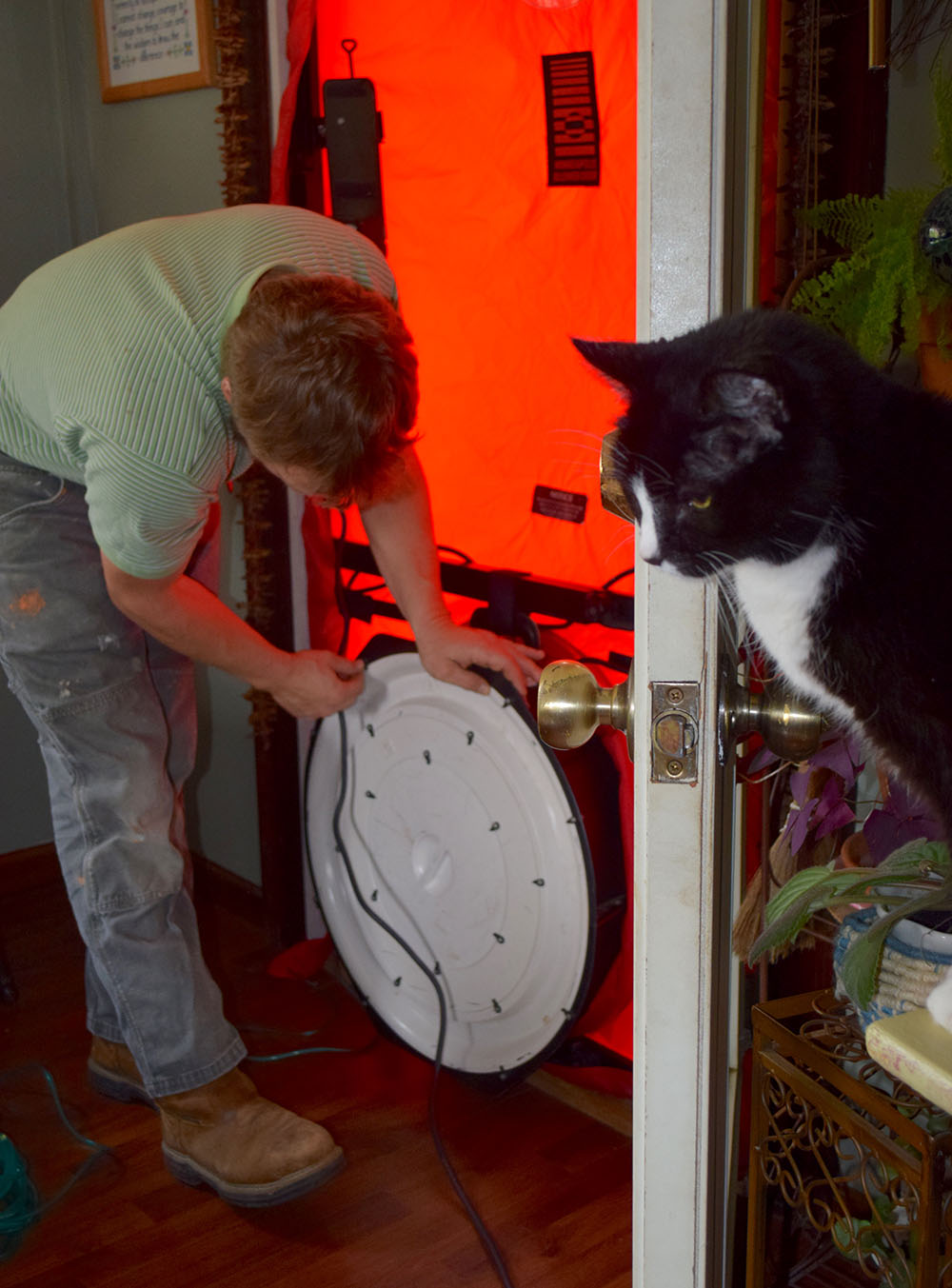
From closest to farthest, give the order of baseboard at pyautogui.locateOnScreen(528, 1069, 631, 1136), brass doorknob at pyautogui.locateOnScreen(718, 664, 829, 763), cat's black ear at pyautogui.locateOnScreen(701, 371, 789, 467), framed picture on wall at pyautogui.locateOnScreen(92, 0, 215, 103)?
cat's black ear at pyautogui.locateOnScreen(701, 371, 789, 467) < brass doorknob at pyautogui.locateOnScreen(718, 664, 829, 763) < baseboard at pyautogui.locateOnScreen(528, 1069, 631, 1136) < framed picture on wall at pyautogui.locateOnScreen(92, 0, 215, 103)

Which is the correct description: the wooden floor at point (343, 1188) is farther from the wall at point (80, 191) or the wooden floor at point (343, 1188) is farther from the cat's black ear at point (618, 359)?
the cat's black ear at point (618, 359)

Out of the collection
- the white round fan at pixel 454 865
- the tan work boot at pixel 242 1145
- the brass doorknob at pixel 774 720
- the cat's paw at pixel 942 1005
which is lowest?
the tan work boot at pixel 242 1145

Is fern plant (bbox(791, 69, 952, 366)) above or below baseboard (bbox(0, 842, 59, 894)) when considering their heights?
above

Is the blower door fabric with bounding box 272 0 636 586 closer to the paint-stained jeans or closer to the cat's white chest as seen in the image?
the paint-stained jeans

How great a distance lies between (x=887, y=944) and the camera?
2.24ft

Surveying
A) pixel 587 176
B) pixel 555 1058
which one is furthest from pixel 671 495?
pixel 555 1058

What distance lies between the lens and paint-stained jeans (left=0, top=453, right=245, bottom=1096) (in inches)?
57.1

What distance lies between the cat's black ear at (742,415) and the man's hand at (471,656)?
0.85 m

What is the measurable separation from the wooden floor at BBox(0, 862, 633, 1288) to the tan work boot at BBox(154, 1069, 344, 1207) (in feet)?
0.10

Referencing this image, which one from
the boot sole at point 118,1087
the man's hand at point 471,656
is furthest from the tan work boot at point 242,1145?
the man's hand at point 471,656

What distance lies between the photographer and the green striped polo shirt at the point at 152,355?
3.95 feet

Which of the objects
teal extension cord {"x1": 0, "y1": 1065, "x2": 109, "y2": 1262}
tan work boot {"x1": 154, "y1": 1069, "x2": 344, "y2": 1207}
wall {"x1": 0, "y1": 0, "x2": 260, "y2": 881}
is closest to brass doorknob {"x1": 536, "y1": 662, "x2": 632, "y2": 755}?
tan work boot {"x1": 154, "y1": 1069, "x2": 344, "y2": 1207}

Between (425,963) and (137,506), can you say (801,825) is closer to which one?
(137,506)

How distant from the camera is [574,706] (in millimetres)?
674
